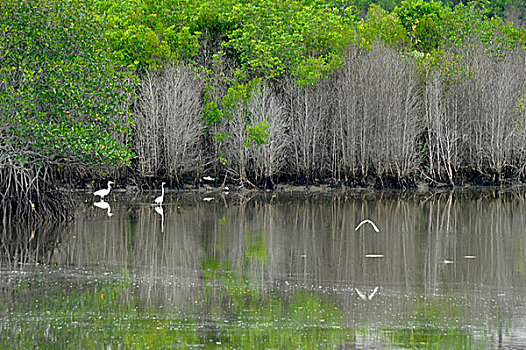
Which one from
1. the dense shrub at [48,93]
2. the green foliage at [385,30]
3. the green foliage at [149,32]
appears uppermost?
the green foliage at [385,30]

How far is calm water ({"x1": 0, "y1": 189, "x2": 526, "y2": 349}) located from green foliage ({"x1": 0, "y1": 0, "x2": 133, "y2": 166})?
2.32 m

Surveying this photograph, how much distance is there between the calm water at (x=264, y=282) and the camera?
1166 centimetres

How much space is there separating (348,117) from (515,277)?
24246 millimetres

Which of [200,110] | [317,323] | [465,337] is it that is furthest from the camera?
[200,110]

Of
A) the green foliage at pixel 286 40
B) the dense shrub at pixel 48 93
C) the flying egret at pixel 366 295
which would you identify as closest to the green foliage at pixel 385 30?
the green foliage at pixel 286 40

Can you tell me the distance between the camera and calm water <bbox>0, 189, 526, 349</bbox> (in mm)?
11664

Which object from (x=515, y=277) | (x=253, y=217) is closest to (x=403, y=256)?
(x=515, y=277)

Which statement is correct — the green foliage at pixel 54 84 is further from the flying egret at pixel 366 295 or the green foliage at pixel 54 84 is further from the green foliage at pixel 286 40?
the green foliage at pixel 286 40

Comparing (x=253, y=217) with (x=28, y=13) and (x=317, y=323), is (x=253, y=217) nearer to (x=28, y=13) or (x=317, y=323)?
(x=28, y=13)

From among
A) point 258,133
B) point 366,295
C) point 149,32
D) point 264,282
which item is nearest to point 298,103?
point 258,133

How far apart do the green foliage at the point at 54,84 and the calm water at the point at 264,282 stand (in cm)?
232

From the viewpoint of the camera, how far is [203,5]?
1618 inches

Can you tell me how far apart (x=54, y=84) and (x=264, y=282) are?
10065 millimetres

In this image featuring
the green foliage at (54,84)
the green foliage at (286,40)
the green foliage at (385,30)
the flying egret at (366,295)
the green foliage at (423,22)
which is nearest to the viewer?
the flying egret at (366,295)
